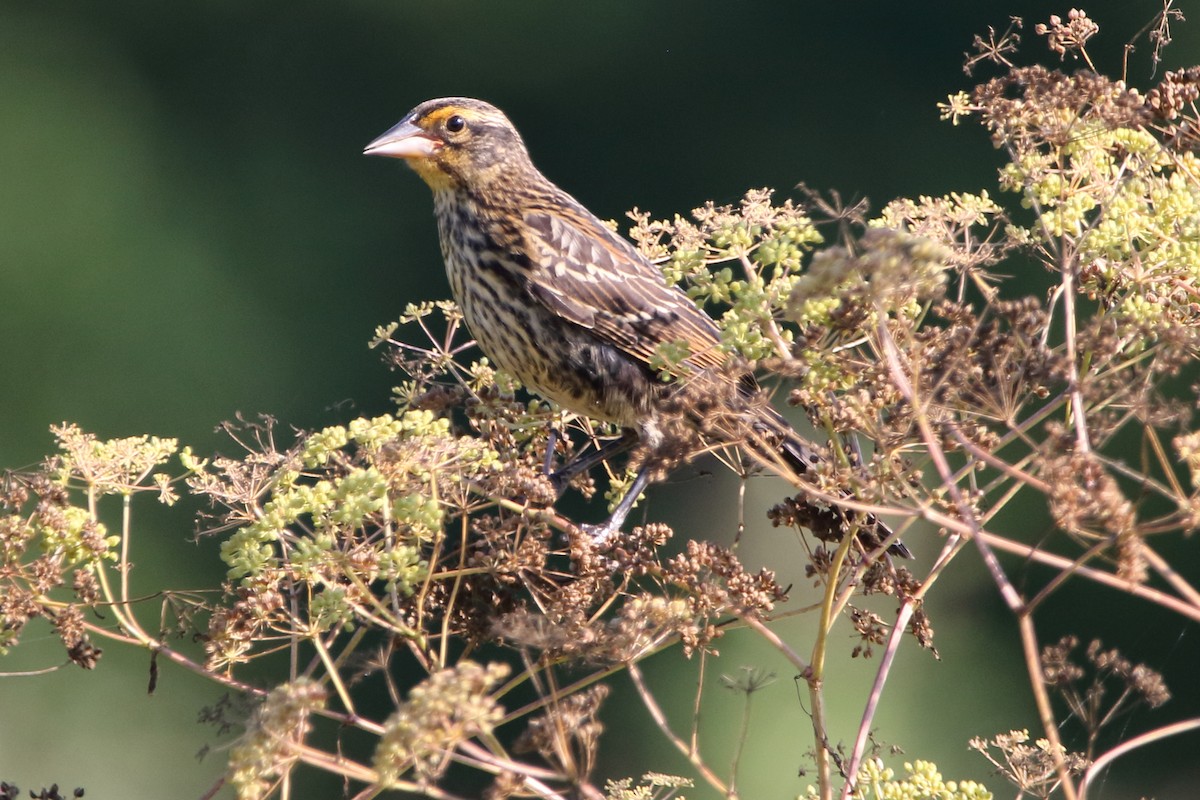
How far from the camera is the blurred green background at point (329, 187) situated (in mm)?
7414

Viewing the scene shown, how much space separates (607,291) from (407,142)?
0.54m

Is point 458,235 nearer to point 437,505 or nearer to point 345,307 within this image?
point 437,505

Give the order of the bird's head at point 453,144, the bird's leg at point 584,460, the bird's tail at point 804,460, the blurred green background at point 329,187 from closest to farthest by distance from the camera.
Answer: the bird's tail at point 804,460, the bird's leg at point 584,460, the bird's head at point 453,144, the blurred green background at point 329,187

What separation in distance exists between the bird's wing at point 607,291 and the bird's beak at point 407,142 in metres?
0.25

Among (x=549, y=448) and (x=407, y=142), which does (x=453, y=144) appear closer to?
(x=407, y=142)

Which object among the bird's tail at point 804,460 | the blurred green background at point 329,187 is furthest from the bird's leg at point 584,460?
the blurred green background at point 329,187

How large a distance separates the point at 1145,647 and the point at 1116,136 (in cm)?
608

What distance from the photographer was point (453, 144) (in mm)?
3160

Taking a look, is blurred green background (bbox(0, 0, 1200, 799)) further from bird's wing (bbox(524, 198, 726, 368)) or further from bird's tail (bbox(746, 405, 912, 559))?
bird's tail (bbox(746, 405, 912, 559))

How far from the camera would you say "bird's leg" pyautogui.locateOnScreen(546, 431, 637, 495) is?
1.94 meters

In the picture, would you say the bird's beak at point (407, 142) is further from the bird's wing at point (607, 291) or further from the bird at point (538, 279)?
the bird's wing at point (607, 291)

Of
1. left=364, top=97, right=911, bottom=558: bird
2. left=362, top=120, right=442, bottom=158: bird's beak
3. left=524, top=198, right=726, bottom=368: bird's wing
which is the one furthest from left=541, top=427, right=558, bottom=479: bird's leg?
left=362, top=120, right=442, bottom=158: bird's beak

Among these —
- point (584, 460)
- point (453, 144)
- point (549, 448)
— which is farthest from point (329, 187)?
point (549, 448)

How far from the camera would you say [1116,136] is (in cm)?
149
